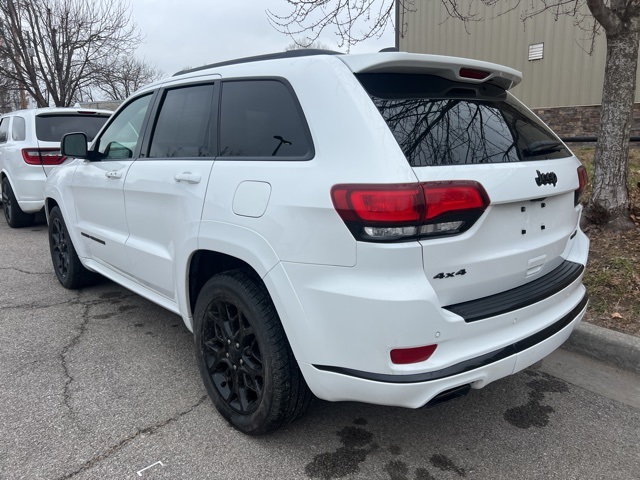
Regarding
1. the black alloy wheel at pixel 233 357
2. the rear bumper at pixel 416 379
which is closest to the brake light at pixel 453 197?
the rear bumper at pixel 416 379

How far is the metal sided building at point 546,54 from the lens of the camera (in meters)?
11.5

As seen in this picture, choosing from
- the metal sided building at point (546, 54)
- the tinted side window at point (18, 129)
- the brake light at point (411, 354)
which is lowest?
the brake light at point (411, 354)

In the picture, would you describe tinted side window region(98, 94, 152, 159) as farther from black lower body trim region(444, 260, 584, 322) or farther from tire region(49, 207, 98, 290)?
black lower body trim region(444, 260, 584, 322)

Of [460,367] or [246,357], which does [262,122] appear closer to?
[246,357]

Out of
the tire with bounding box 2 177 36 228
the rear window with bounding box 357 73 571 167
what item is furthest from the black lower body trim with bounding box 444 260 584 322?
the tire with bounding box 2 177 36 228

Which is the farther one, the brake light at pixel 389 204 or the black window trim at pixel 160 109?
the black window trim at pixel 160 109

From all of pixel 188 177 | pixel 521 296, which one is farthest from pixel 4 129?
pixel 521 296

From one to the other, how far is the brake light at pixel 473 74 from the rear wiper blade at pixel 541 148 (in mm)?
420

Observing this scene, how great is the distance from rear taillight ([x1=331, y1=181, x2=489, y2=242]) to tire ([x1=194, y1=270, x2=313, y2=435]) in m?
0.66

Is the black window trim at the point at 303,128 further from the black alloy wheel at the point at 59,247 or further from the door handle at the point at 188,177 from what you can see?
the black alloy wheel at the point at 59,247

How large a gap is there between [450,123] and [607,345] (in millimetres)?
2056

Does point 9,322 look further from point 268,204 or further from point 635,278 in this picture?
point 635,278

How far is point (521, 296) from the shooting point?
2293 millimetres

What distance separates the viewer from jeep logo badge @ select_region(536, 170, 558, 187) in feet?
7.56
